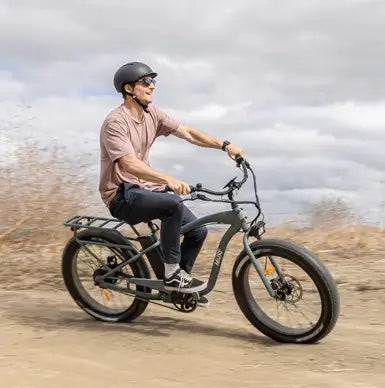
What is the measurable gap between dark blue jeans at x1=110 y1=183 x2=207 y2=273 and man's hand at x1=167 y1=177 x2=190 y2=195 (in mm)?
340

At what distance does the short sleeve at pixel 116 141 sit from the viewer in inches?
215

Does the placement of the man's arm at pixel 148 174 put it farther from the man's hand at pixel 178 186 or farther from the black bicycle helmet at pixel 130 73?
the black bicycle helmet at pixel 130 73

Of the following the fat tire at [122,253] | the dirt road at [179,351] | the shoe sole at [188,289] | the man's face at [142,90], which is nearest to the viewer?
the dirt road at [179,351]

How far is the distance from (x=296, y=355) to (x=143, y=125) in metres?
2.30

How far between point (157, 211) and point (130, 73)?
1195mm

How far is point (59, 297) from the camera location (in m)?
7.35

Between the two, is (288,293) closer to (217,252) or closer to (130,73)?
(217,252)

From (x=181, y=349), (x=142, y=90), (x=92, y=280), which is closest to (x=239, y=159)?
(x=142, y=90)

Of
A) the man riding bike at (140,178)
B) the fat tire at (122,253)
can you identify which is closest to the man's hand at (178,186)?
the man riding bike at (140,178)

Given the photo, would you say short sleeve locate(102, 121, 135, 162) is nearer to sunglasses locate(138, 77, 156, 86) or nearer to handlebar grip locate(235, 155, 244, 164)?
sunglasses locate(138, 77, 156, 86)

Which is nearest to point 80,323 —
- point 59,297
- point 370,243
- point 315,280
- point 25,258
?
point 59,297

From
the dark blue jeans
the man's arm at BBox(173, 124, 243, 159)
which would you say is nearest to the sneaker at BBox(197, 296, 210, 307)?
the dark blue jeans

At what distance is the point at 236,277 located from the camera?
18.5 ft

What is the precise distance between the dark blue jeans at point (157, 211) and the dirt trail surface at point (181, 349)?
2.48 feet
